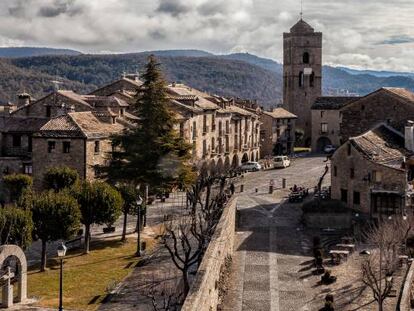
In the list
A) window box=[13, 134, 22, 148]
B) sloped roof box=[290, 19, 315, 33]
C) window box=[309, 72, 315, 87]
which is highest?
sloped roof box=[290, 19, 315, 33]

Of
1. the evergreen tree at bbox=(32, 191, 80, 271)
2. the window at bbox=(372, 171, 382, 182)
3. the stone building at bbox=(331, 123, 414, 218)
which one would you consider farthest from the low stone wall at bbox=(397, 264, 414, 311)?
the evergreen tree at bbox=(32, 191, 80, 271)

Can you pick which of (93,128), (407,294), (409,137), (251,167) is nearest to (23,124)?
(93,128)

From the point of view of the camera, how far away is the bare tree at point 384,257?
29891mm

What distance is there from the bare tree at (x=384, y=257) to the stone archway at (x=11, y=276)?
53.6ft

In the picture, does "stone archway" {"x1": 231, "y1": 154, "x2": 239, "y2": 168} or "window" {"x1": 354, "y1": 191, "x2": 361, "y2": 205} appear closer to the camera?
"window" {"x1": 354, "y1": 191, "x2": 361, "y2": 205}

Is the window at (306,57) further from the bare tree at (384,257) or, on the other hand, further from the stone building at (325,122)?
the bare tree at (384,257)

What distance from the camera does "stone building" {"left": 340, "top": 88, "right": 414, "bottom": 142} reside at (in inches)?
2296

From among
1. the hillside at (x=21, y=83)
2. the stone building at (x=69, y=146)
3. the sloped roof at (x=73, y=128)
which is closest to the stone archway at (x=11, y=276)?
the stone building at (x=69, y=146)

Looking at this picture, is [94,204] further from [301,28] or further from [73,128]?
[301,28]

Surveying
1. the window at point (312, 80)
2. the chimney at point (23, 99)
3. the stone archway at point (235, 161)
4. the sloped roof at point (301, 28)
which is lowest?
the stone archway at point (235, 161)

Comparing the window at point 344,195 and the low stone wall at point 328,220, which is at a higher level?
the window at point 344,195

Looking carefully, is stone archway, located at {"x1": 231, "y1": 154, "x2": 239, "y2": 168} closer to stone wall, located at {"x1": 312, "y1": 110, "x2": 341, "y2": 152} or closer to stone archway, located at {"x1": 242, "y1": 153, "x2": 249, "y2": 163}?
stone archway, located at {"x1": 242, "y1": 153, "x2": 249, "y2": 163}

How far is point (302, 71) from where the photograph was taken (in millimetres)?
122938

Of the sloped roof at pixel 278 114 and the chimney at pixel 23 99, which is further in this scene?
the sloped roof at pixel 278 114
